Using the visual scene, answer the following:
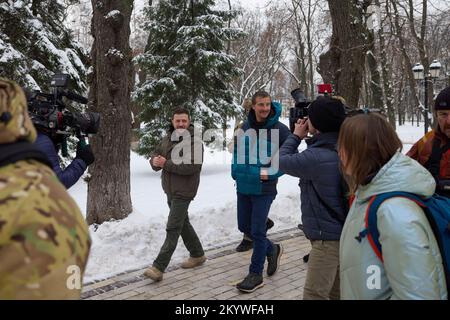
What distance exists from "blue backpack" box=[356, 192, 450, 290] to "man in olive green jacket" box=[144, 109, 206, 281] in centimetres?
319

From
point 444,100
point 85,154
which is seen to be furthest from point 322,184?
point 85,154

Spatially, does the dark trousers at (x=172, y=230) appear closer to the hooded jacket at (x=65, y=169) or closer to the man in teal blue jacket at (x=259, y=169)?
the man in teal blue jacket at (x=259, y=169)

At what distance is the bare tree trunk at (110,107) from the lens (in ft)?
22.1

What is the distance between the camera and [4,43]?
1011 cm

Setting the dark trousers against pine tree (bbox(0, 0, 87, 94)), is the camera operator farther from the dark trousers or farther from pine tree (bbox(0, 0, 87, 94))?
pine tree (bbox(0, 0, 87, 94))

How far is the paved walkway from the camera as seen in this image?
14.9 feet

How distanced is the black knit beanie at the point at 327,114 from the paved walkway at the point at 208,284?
205 centimetres

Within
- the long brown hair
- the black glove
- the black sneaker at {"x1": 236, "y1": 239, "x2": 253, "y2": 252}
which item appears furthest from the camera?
the black sneaker at {"x1": 236, "y1": 239, "x2": 253, "y2": 252}

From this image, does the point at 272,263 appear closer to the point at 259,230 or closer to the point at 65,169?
the point at 259,230

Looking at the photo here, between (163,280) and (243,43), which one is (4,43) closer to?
(163,280)

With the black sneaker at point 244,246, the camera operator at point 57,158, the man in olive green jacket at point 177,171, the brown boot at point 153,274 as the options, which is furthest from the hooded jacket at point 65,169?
the black sneaker at point 244,246

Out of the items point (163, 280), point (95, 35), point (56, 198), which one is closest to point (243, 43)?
point (95, 35)

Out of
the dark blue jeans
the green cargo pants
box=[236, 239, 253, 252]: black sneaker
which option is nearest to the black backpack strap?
the green cargo pants
